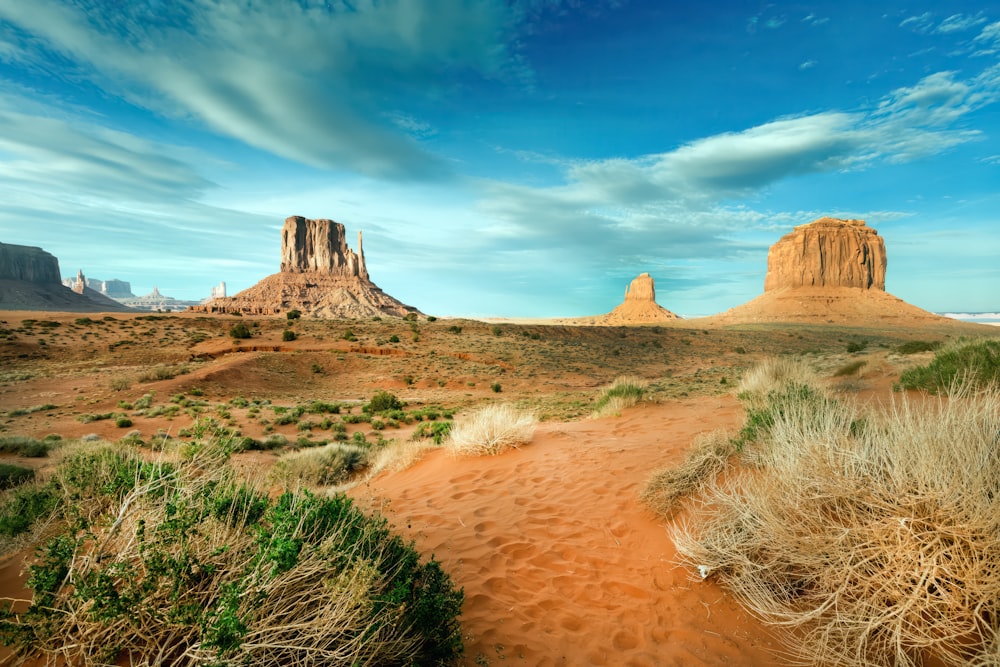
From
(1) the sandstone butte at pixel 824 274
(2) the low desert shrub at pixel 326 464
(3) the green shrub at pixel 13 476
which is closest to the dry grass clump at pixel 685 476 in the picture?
(2) the low desert shrub at pixel 326 464

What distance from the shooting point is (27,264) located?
402 feet

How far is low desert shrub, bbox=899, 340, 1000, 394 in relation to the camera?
362 inches

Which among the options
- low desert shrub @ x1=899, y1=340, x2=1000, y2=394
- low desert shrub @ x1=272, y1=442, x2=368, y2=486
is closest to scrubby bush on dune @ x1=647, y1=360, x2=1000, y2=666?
low desert shrub @ x1=899, y1=340, x2=1000, y2=394

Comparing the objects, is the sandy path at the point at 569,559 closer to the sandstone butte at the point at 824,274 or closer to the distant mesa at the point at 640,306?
the sandstone butte at the point at 824,274

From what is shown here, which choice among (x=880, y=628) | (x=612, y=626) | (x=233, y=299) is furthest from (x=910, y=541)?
(x=233, y=299)

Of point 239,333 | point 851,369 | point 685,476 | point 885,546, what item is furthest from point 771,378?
point 239,333

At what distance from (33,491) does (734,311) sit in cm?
12663

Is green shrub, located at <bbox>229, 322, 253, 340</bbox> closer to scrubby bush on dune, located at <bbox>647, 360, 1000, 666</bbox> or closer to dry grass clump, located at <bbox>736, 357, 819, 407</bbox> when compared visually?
dry grass clump, located at <bbox>736, 357, 819, 407</bbox>

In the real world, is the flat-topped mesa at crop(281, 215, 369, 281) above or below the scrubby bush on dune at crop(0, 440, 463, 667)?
above

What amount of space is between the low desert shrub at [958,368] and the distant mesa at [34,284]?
450ft

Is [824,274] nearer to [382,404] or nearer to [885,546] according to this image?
[382,404]

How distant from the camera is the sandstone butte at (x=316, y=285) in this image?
95.2 metres

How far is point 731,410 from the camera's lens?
11086mm

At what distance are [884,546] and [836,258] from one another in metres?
136
